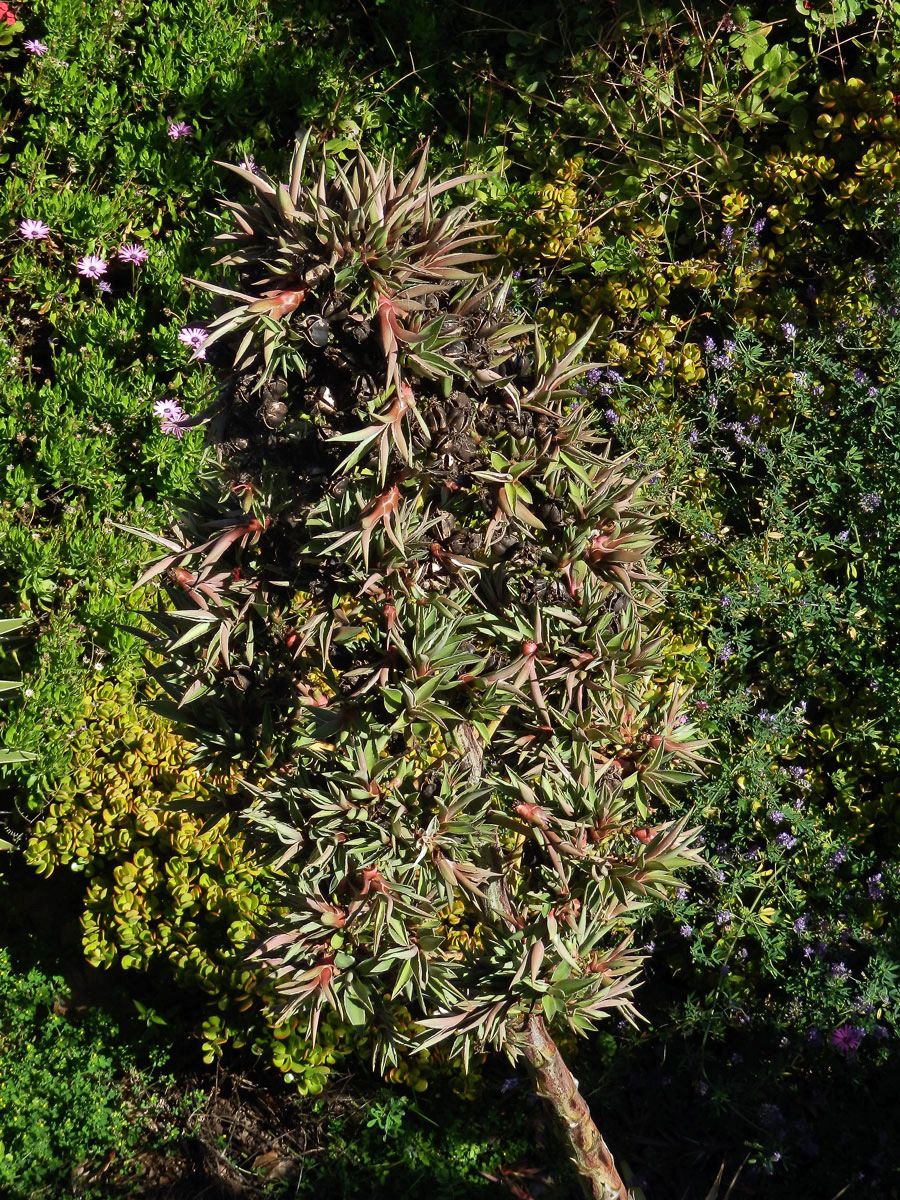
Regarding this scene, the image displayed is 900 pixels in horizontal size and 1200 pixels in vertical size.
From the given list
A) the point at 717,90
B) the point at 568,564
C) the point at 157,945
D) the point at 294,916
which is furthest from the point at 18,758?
the point at 717,90

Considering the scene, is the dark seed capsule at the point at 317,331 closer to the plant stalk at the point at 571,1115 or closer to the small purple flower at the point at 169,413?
the plant stalk at the point at 571,1115

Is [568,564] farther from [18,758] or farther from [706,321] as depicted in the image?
[706,321]

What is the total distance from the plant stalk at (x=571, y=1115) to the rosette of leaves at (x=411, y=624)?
0.14m

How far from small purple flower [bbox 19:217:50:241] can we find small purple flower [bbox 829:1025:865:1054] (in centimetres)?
369

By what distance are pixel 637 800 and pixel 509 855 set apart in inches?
11.0

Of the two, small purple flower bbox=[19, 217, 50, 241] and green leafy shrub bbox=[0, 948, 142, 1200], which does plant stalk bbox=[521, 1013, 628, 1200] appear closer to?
green leafy shrub bbox=[0, 948, 142, 1200]

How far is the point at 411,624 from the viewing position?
166cm

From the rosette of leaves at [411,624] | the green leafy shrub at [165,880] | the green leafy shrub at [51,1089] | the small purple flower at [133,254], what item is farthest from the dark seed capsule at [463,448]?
the small purple flower at [133,254]

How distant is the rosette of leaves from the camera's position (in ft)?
5.01

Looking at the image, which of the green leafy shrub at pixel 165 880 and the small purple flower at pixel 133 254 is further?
the small purple flower at pixel 133 254

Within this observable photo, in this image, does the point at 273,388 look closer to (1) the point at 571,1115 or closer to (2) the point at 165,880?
(1) the point at 571,1115

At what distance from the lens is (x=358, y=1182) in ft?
9.60

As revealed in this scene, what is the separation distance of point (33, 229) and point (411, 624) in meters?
2.78

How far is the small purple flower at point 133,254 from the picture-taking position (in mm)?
3727
